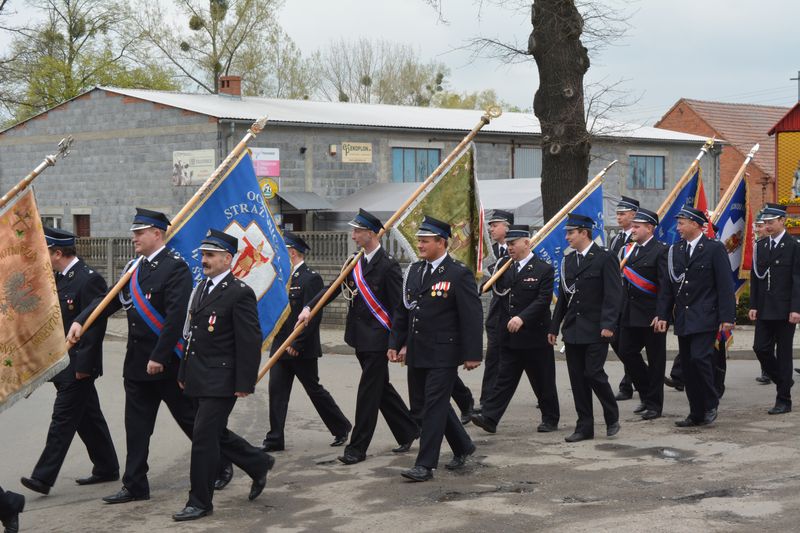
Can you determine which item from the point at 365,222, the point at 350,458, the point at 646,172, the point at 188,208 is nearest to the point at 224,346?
the point at 188,208

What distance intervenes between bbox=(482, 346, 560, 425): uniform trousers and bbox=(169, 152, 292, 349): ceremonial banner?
7.39ft

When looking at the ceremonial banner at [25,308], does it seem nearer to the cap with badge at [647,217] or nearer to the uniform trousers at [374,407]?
the uniform trousers at [374,407]

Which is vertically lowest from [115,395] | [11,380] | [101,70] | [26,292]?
[115,395]

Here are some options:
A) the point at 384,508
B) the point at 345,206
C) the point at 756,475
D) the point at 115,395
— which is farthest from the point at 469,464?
the point at 345,206

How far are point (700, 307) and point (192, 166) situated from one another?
22.0 meters

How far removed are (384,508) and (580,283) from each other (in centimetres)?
341

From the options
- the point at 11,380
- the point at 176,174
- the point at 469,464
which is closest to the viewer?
the point at 11,380

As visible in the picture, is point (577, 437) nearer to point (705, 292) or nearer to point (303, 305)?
point (705, 292)

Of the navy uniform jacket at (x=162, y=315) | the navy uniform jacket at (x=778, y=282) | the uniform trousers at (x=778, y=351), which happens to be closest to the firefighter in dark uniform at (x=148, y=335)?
the navy uniform jacket at (x=162, y=315)

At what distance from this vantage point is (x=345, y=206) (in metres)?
31.7

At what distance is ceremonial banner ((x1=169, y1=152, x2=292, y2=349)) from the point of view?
864 centimetres

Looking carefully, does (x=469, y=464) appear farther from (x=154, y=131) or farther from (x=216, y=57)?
(x=216, y=57)

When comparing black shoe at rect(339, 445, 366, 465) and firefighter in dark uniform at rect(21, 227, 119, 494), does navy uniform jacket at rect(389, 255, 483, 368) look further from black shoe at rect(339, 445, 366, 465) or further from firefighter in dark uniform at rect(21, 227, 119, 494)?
firefighter in dark uniform at rect(21, 227, 119, 494)

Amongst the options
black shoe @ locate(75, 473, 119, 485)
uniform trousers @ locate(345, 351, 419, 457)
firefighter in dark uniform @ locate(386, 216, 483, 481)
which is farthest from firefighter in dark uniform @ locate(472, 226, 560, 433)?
black shoe @ locate(75, 473, 119, 485)
